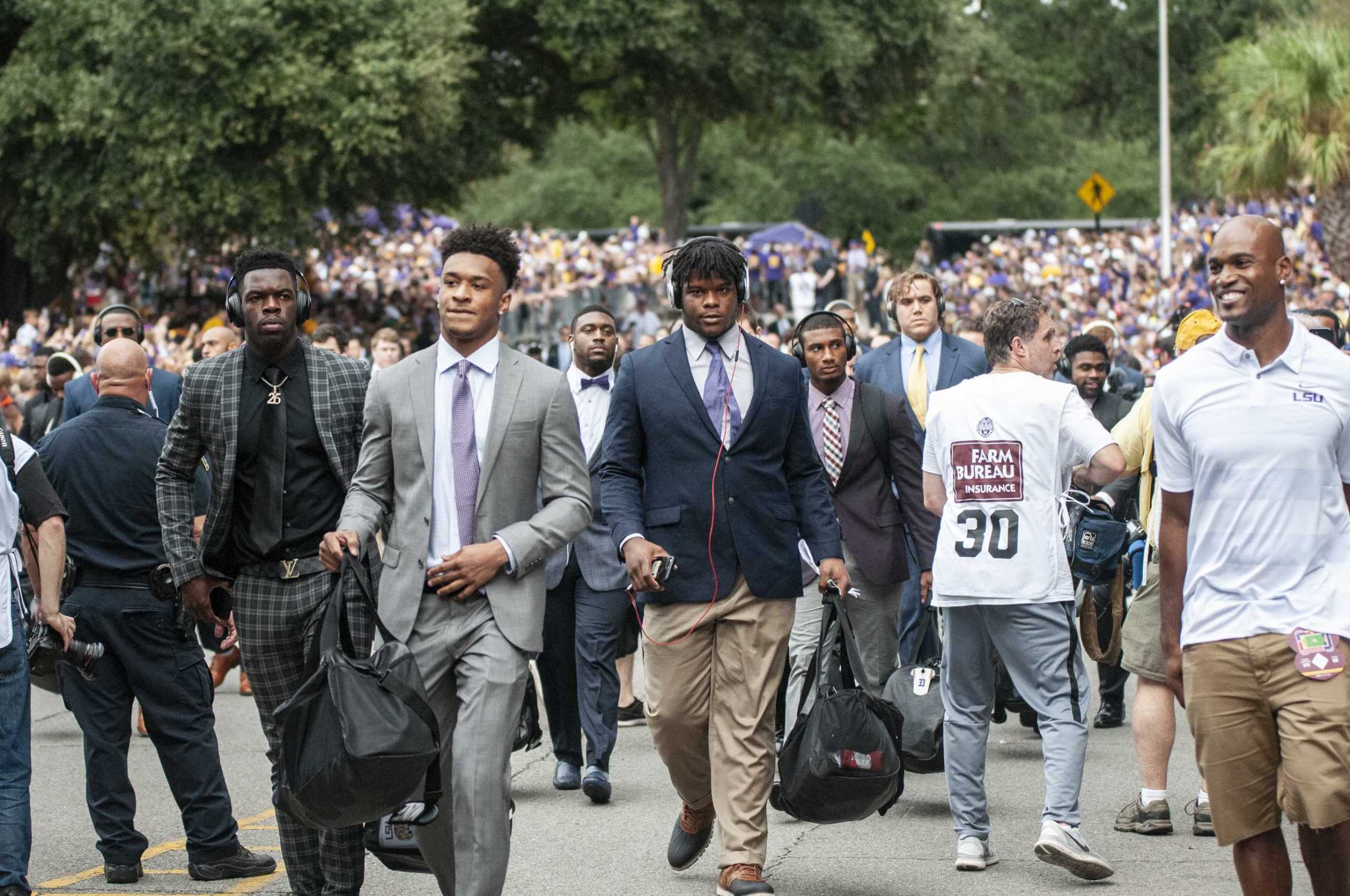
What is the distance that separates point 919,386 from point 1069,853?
13.3 feet

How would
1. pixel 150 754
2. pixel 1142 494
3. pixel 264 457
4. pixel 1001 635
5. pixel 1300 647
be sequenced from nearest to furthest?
pixel 1300 647
pixel 264 457
pixel 1001 635
pixel 1142 494
pixel 150 754

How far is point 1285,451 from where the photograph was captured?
4.88m

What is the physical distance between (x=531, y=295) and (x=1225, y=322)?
26530mm

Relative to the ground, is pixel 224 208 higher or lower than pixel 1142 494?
higher

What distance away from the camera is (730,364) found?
21.7ft

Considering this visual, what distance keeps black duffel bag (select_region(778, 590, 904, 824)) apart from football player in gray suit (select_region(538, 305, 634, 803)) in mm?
2265

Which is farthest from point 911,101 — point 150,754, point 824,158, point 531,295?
point 150,754

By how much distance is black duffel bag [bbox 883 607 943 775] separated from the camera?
7.99 m

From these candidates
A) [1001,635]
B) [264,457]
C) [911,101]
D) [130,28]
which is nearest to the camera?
[264,457]

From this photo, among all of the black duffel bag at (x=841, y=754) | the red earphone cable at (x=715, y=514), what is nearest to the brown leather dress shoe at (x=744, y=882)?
the black duffel bag at (x=841, y=754)

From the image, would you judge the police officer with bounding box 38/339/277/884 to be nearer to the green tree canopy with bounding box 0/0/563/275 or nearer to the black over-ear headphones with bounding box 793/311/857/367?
the black over-ear headphones with bounding box 793/311/857/367

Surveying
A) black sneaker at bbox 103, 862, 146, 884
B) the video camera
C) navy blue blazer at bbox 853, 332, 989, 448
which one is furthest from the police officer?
navy blue blazer at bbox 853, 332, 989, 448

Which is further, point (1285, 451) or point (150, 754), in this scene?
point (150, 754)

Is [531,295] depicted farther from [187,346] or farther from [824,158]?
[824,158]
